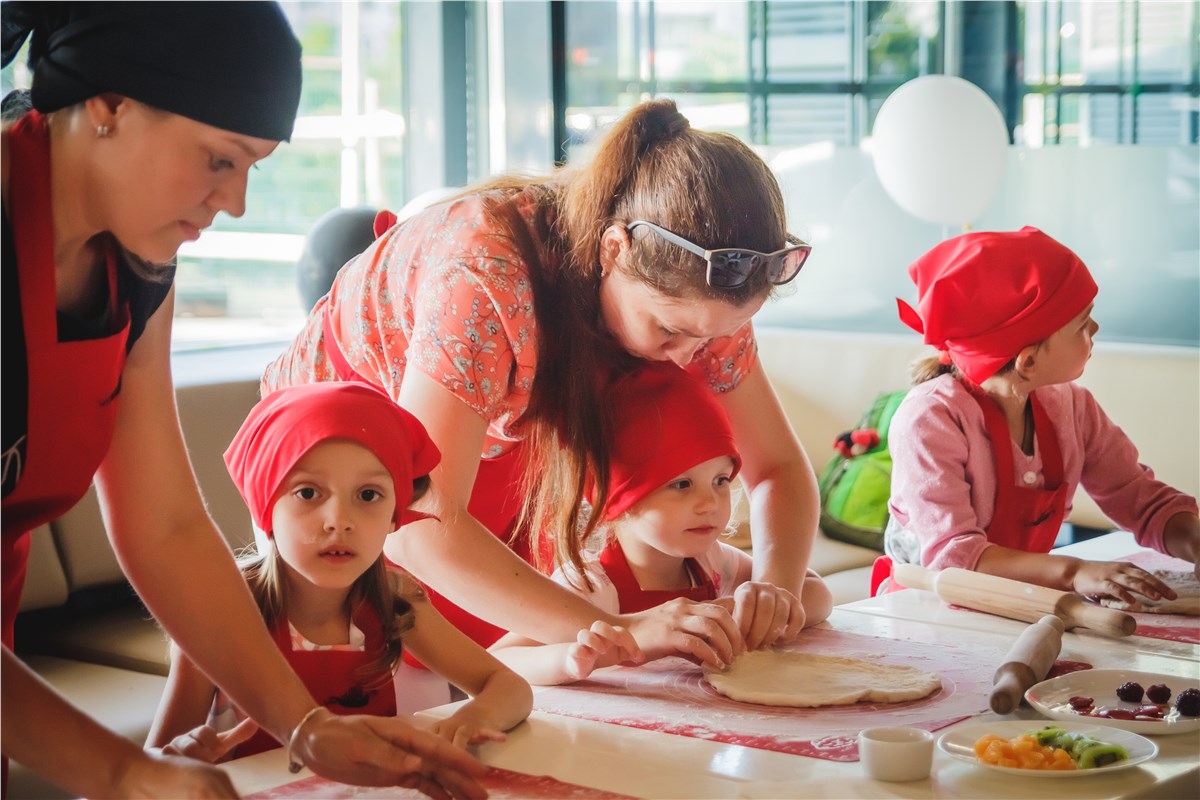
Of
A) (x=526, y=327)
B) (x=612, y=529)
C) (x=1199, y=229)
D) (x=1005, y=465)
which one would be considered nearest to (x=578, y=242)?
(x=526, y=327)

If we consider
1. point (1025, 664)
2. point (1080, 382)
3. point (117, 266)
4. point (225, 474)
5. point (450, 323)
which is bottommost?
point (225, 474)

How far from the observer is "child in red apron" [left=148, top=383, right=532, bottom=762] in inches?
56.8

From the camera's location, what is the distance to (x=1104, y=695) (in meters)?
1.45

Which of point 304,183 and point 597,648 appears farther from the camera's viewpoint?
point 304,183

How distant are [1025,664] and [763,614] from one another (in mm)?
316

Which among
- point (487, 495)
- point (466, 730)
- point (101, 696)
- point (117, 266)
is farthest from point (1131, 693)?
point (101, 696)

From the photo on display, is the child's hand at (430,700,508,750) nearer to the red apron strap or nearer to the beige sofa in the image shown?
the red apron strap

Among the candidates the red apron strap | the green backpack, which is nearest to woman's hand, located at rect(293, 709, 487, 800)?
the red apron strap

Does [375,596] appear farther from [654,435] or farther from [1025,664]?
[1025,664]

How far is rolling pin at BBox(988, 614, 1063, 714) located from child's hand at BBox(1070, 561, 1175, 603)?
0.30 metres

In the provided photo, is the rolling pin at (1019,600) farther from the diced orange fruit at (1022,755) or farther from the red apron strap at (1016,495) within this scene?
the diced orange fruit at (1022,755)

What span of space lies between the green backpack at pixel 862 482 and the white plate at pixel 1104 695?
2.16m

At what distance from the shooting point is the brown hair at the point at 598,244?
1581 mm

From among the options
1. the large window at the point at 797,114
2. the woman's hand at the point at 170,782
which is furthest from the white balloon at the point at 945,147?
the woman's hand at the point at 170,782
